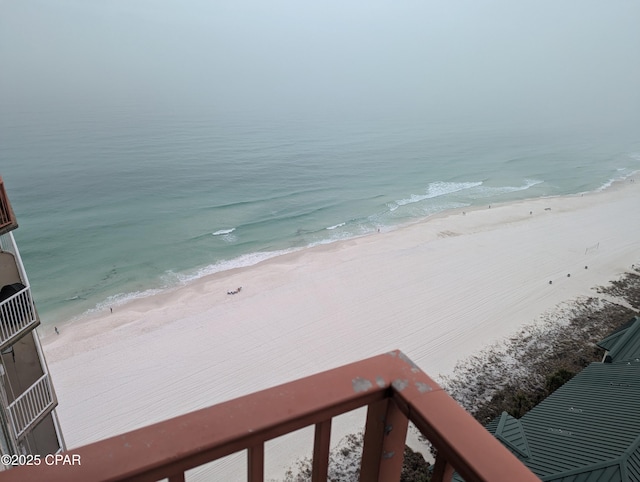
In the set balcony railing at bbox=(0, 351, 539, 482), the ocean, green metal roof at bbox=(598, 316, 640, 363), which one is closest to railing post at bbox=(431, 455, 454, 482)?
balcony railing at bbox=(0, 351, 539, 482)

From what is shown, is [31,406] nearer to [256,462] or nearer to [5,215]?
[5,215]

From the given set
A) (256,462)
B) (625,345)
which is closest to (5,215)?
(256,462)

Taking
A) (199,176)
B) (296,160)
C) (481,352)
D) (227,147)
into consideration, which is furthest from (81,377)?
(227,147)

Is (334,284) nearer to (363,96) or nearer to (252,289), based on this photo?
(252,289)

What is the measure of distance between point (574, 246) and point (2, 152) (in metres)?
60.9

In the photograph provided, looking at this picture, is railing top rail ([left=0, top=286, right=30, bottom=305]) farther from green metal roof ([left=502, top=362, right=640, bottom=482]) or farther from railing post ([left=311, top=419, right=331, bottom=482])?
green metal roof ([left=502, top=362, right=640, bottom=482])

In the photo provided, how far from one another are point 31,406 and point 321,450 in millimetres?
7044

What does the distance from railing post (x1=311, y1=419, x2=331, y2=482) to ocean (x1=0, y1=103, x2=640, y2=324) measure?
21.5m

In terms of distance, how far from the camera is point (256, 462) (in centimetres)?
129

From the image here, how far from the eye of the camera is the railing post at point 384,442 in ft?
4.63

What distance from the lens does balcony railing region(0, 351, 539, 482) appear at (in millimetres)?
1093

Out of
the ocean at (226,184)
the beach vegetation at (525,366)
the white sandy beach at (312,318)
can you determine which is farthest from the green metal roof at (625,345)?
the ocean at (226,184)

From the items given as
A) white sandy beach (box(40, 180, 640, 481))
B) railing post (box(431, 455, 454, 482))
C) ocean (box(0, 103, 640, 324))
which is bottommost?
railing post (box(431, 455, 454, 482))

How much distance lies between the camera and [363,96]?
152250 mm
